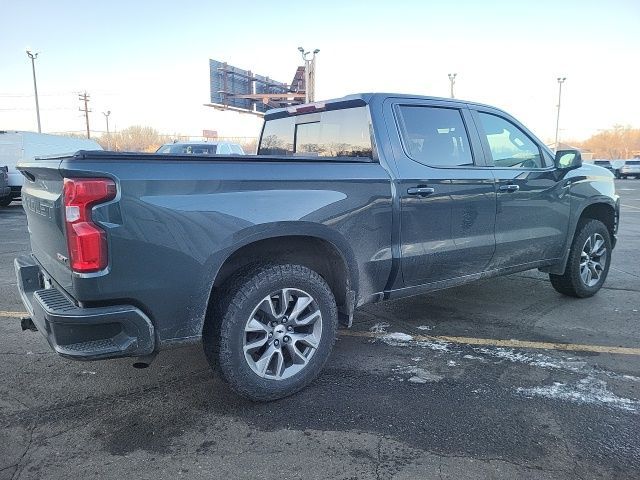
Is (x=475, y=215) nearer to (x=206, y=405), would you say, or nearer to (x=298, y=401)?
(x=298, y=401)

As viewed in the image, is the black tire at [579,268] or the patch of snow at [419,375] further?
the black tire at [579,268]

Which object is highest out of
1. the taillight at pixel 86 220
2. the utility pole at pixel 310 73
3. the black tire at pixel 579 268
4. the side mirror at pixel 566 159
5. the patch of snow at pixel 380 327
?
the utility pole at pixel 310 73

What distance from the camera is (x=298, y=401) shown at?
3.20m

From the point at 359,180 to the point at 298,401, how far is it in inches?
57.1

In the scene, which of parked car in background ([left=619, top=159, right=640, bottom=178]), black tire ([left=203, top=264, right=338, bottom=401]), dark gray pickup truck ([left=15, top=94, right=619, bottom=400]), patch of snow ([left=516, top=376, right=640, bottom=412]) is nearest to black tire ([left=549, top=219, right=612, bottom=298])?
dark gray pickup truck ([left=15, top=94, right=619, bottom=400])

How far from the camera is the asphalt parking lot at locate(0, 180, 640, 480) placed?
8.34ft

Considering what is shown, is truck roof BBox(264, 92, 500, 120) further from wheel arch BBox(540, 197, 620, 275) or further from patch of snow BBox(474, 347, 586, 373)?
patch of snow BBox(474, 347, 586, 373)

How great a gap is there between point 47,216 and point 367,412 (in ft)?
7.00

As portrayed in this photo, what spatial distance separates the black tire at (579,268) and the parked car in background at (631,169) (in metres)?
41.0

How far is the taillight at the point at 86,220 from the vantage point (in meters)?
2.44

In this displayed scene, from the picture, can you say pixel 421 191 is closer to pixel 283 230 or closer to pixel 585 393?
pixel 283 230

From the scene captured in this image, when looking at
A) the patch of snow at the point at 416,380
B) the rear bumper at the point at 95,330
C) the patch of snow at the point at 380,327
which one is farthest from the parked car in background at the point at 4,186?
the patch of snow at the point at 416,380

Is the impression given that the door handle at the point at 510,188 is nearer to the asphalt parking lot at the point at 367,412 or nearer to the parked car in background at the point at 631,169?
the asphalt parking lot at the point at 367,412

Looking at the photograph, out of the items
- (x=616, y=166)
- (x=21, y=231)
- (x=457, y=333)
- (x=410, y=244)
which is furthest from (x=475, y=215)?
(x=616, y=166)
